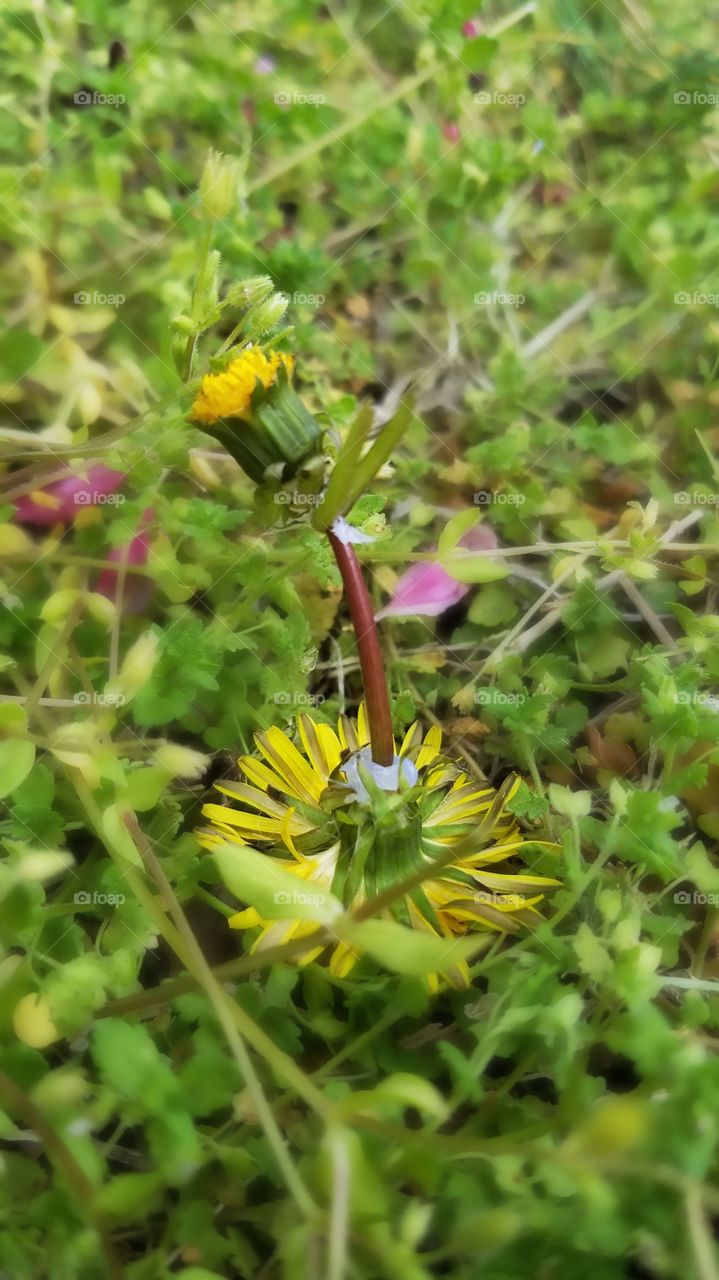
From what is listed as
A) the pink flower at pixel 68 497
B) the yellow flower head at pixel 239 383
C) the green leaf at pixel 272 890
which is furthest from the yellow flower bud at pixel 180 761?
the pink flower at pixel 68 497

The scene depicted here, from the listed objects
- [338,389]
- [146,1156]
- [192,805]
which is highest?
[338,389]

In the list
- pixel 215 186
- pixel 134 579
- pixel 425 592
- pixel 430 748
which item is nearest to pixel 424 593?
pixel 425 592

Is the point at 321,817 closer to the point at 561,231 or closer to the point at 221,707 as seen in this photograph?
the point at 221,707

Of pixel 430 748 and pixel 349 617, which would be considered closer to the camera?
pixel 430 748

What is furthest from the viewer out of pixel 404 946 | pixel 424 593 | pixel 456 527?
pixel 424 593

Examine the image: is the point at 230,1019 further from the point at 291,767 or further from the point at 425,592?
the point at 425,592

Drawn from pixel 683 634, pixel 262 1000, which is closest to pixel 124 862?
pixel 262 1000

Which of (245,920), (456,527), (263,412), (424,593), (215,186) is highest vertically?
(215,186)
